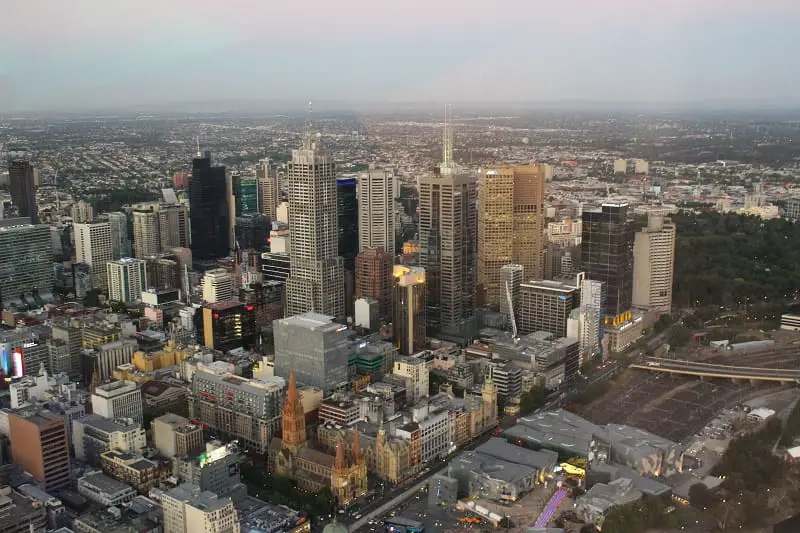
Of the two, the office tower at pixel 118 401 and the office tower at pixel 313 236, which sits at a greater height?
the office tower at pixel 313 236

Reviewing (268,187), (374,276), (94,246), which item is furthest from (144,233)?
(374,276)

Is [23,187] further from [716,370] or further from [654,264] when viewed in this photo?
[716,370]

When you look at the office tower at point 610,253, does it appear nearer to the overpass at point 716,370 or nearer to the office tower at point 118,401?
the overpass at point 716,370

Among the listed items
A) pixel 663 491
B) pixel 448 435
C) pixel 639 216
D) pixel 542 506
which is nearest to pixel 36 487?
pixel 448 435

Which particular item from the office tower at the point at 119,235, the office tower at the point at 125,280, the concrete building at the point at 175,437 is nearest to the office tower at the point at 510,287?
the concrete building at the point at 175,437

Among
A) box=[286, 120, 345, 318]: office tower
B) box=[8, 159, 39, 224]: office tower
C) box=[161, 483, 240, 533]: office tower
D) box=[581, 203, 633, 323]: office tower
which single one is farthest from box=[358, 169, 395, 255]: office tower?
box=[161, 483, 240, 533]: office tower

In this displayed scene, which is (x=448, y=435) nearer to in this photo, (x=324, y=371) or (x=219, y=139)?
(x=324, y=371)

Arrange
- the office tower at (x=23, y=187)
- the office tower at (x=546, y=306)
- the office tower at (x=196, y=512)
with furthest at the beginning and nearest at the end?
the office tower at (x=23, y=187) → the office tower at (x=546, y=306) → the office tower at (x=196, y=512)
